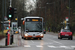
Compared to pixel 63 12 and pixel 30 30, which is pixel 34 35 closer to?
pixel 30 30

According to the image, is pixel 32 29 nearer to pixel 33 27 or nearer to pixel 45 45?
pixel 33 27

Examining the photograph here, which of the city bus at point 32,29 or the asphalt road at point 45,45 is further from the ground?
the city bus at point 32,29

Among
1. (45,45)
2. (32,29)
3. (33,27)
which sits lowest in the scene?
(45,45)

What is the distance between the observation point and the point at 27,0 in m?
122

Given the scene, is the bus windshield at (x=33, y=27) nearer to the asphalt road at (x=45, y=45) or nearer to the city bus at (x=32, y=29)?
the city bus at (x=32, y=29)

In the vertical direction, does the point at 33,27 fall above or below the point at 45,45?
above

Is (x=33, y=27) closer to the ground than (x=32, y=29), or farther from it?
farther from it

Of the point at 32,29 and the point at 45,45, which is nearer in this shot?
the point at 45,45

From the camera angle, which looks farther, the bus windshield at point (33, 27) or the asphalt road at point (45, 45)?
the bus windshield at point (33, 27)

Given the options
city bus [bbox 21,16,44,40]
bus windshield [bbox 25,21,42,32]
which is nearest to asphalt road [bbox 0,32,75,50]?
city bus [bbox 21,16,44,40]

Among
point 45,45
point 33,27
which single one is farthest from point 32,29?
point 45,45

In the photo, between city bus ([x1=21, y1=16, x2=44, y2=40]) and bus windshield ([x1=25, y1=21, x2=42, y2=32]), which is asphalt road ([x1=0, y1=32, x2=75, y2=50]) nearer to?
city bus ([x1=21, y1=16, x2=44, y2=40])

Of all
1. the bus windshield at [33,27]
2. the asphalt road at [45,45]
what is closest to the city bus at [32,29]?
the bus windshield at [33,27]

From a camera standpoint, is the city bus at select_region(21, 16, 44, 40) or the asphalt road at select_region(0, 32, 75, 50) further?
the city bus at select_region(21, 16, 44, 40)
